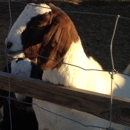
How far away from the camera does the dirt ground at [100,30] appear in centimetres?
616

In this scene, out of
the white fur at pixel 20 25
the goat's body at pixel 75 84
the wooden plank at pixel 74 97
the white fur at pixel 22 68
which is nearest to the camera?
the wooden plank at pixel 74 97

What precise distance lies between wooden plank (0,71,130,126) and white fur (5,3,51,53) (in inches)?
9.7

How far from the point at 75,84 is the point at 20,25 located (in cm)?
61

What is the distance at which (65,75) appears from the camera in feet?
8.90

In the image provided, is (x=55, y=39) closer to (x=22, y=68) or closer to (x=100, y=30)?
(x=22, y=68)

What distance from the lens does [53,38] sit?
2.58 metres

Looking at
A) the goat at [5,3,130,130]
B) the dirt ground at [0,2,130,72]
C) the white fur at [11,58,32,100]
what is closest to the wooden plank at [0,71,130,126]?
the goat at [5,3,130,130]

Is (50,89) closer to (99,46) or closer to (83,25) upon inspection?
(99,46)

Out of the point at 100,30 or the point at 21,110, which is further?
the point at 100,30

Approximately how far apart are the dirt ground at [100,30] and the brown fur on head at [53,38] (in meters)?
3.13

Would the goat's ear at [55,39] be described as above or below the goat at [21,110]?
above

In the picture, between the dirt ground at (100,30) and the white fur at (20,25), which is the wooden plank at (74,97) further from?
the dirt ground at (100,30)

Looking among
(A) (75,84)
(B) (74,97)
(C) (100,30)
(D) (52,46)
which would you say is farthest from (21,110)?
(C) (100,30)

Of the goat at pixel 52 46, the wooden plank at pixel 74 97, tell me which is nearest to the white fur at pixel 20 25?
the goat at pixel 52 46
